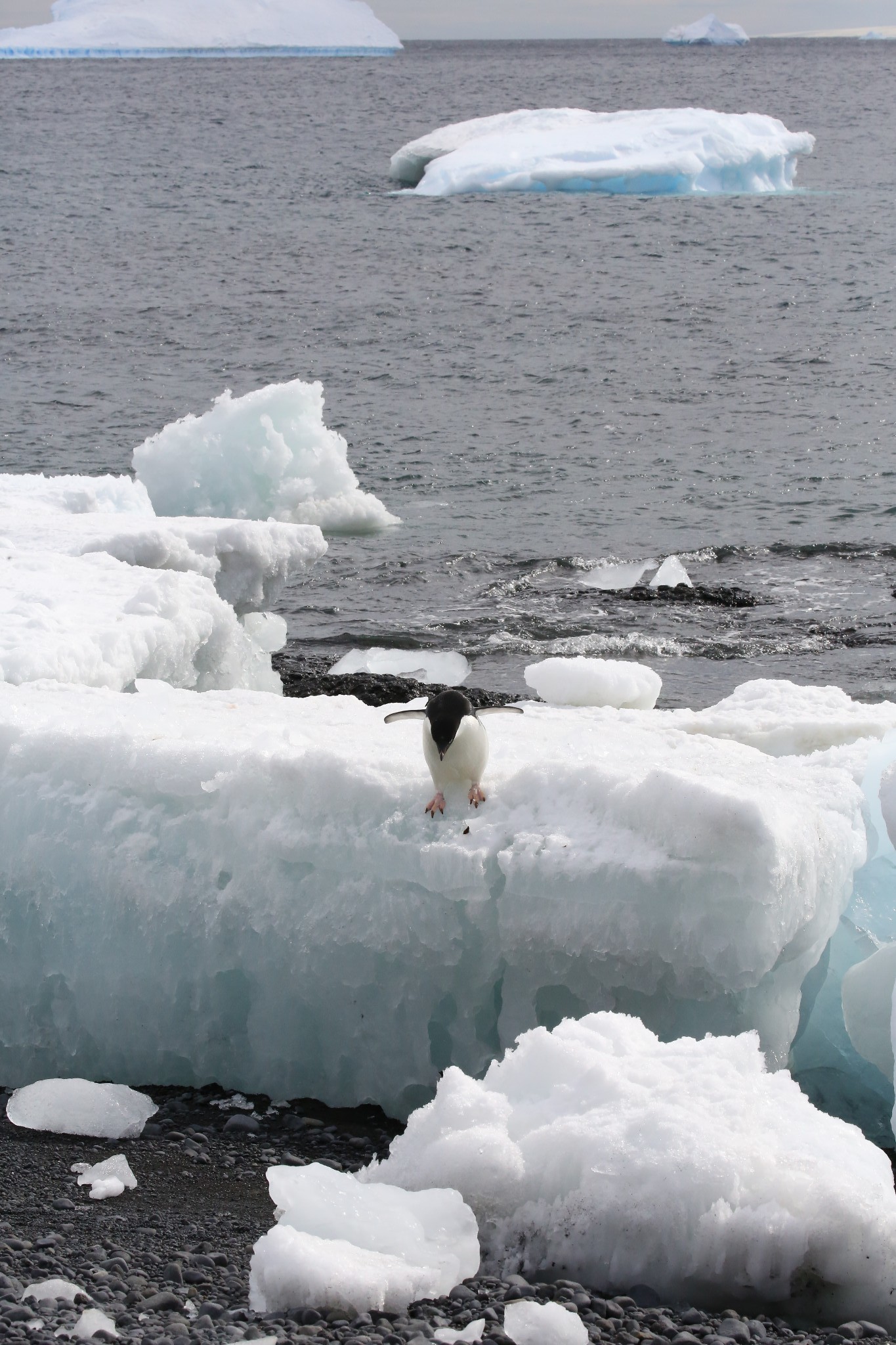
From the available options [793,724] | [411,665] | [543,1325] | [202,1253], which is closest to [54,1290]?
[202,1253]

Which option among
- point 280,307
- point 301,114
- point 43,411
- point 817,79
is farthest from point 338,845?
point 817,79

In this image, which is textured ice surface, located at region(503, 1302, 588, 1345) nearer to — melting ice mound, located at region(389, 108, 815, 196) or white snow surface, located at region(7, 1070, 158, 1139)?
white snow surface, located at region(7, 1070, 158, 1139)

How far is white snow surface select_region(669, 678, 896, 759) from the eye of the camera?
7.77 m

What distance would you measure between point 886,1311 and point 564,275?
30.4m

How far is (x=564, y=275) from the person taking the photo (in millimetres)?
32250

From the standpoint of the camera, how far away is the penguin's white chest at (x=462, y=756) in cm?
515

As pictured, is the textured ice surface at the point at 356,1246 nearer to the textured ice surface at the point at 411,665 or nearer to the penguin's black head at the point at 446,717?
the penguin's black head at the point at 446,717

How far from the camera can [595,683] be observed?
9.54 m

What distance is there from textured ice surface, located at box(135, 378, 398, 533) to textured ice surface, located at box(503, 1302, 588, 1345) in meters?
12.3

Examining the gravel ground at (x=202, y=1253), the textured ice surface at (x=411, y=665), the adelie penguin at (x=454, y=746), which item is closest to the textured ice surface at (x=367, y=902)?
the adelie penguin at (x=454, y=746)

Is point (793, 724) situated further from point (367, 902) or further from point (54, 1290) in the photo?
point (54, 1290)

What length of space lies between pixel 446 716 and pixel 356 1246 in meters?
1.86

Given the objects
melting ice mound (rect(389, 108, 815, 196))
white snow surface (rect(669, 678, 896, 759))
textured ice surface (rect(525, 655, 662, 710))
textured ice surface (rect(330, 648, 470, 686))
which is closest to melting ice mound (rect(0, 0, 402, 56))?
melting ice mound (rect(389, 108, 815, 196))

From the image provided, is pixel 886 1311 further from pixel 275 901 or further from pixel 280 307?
pixel 280 307
